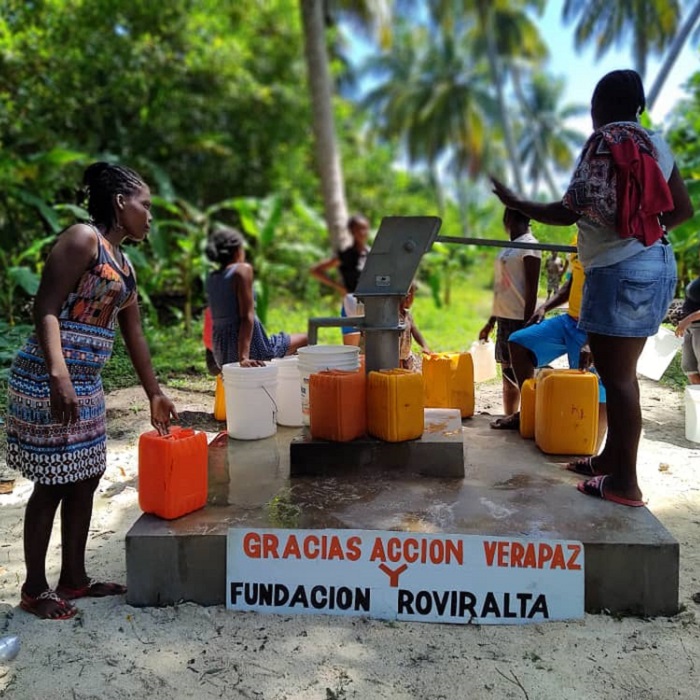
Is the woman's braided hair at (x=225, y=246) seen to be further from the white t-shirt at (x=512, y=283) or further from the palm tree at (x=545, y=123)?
the palm tree at (x=545, y=123)

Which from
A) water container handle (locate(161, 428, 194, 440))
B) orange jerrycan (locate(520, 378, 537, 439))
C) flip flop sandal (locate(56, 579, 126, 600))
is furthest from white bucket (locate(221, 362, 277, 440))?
orange jerrycan (locate(520, 378, 537, 439))

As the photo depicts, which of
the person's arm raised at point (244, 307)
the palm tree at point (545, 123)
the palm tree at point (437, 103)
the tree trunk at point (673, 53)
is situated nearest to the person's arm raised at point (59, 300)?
the person's arm raised at point (244, 307)

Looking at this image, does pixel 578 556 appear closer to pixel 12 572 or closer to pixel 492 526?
pixel 492 526

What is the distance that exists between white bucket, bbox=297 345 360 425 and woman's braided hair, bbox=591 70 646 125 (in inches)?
63.2

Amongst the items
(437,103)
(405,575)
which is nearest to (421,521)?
Result: (405,575)

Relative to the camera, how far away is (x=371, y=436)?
3213mm

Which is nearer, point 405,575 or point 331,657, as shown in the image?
point 331,657

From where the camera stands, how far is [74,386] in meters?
2.41

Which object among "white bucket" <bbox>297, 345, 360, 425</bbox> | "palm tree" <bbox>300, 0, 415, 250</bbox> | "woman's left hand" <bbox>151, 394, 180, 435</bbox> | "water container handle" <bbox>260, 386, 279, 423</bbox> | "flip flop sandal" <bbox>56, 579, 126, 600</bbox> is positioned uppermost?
"palm tree" <bbox>300, 0, 415, 250</bbox>

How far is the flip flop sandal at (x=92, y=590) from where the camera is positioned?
2.65 m

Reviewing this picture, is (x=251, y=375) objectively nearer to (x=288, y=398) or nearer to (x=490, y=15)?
(x=288, y=398)

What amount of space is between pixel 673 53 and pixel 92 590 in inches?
569

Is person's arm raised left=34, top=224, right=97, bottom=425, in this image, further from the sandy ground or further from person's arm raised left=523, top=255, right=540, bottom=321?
person's arm raised left=523, top=255, right=540, bottom=321

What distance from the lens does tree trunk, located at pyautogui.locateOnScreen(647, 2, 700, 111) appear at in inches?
515
